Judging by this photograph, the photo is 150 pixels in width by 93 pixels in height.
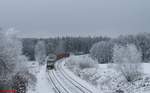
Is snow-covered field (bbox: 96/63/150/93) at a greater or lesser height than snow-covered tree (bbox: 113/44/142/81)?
lesser

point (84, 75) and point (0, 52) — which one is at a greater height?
point (0, 52)

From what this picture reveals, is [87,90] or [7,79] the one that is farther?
[87,90]

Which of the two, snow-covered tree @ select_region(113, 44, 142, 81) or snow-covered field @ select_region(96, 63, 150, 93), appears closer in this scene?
snow-covered field @ select_region(96, 63, 150, 93)

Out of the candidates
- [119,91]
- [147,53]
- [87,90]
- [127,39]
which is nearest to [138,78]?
[119,91]

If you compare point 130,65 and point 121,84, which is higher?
point 130,65

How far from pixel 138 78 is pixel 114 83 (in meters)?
3.09

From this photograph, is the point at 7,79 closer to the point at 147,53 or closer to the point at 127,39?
the point at 147,53

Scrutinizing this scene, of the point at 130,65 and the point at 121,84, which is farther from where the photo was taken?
the point at 130,65

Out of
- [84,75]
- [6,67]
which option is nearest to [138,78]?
[84,75]

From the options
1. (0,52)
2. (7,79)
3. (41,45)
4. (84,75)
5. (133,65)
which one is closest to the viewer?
(7,79)

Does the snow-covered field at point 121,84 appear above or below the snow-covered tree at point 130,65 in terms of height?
below

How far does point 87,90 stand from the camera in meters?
25.5

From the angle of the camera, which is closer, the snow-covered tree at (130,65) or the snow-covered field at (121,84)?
the snow-covered field at (121,84)

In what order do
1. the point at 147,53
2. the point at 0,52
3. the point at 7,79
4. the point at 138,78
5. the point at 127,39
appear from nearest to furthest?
the point at 7,79, the point at 0,52, the point at 138,78, the point at 147,53, the point at 127,39
